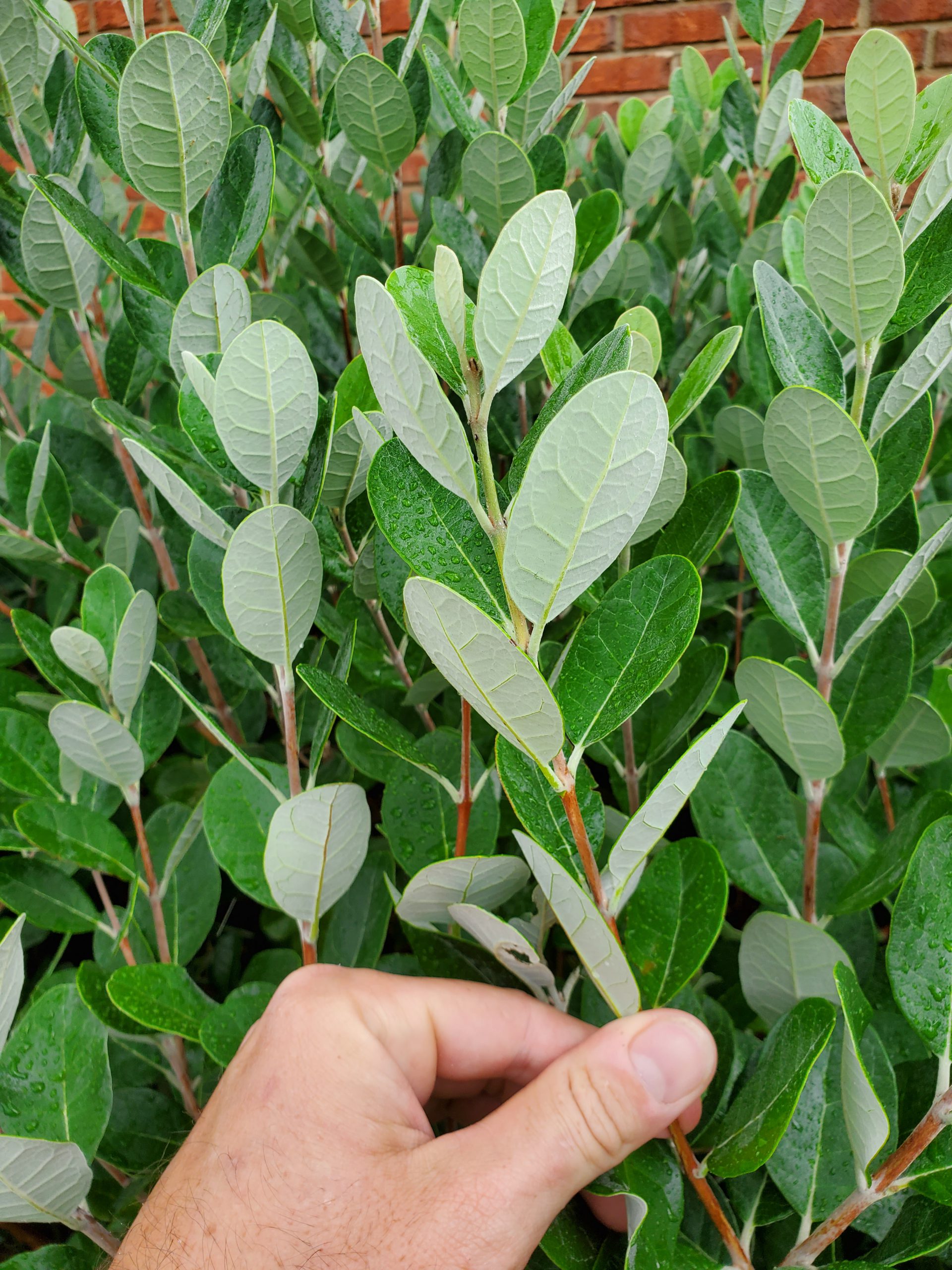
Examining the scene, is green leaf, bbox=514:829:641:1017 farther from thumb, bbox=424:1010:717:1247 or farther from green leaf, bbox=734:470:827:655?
green leaf, bbox=734:470:827:655

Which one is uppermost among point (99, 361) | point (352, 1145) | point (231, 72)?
point (231, 72)

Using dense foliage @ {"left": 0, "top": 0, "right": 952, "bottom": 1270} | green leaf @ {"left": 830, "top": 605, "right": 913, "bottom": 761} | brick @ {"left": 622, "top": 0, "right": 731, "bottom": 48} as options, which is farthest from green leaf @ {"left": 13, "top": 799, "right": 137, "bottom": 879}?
brick @ {"left": 622, "top": 0, "right": 731, "bottom": 48}

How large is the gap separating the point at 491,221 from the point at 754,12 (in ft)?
1.45

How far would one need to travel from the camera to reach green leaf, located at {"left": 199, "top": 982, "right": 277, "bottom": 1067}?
2.22 feet

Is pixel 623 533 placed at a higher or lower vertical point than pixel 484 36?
lower

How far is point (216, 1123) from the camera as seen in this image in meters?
0.62

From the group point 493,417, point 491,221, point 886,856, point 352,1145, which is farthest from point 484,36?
point 352,1145

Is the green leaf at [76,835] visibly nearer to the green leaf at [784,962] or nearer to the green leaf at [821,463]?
the green leaf at [784,962]

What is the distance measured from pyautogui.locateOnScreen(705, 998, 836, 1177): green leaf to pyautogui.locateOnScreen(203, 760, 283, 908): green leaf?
0.36 m

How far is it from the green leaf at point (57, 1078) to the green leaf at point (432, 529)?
0.47 metres

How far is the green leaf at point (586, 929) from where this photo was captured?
48 cm

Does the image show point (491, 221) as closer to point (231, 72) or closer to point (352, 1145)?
point (231, 72)

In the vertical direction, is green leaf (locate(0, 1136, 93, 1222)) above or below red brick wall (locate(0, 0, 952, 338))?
below

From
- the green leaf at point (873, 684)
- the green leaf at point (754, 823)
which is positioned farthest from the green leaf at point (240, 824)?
the green leaf at point (873, 684)
